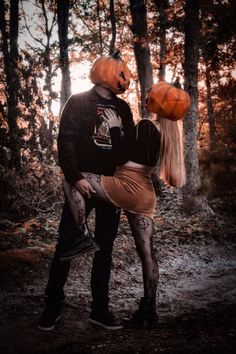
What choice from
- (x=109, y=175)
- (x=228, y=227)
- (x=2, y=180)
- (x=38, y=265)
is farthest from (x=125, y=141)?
(x=228, y=227)

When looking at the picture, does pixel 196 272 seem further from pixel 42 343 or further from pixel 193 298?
pixel 42 343

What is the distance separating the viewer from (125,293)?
4.99 metres

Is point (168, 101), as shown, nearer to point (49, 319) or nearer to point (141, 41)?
point (49, 319)

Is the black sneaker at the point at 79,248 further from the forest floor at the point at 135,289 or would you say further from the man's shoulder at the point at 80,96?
the man's shoulder at the point at 80,96

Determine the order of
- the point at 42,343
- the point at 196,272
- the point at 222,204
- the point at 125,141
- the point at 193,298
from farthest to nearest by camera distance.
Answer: the point at 222,204
the point at 196,272
the point at 193,298
the point at 125,141
the point at 42,343

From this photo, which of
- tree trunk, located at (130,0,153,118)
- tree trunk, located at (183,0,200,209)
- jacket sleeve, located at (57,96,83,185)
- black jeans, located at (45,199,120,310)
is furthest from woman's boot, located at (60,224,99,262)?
tree trunk, located at (130,0,153,118)

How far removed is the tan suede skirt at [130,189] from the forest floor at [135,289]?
1141 mm

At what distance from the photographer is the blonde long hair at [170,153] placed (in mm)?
3432

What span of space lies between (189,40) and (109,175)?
7.03m

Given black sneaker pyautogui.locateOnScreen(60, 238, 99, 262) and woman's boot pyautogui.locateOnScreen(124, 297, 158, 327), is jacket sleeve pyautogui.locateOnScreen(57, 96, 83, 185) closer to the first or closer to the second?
black sneaker pyautogui.locateOnScreen(60, 238, 99, 262)

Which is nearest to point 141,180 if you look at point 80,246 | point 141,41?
point 80,246

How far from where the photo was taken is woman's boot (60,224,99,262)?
10.8ft

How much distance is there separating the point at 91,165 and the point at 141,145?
514 mm

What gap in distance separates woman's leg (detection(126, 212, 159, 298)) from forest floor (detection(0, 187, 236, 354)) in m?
0.39
